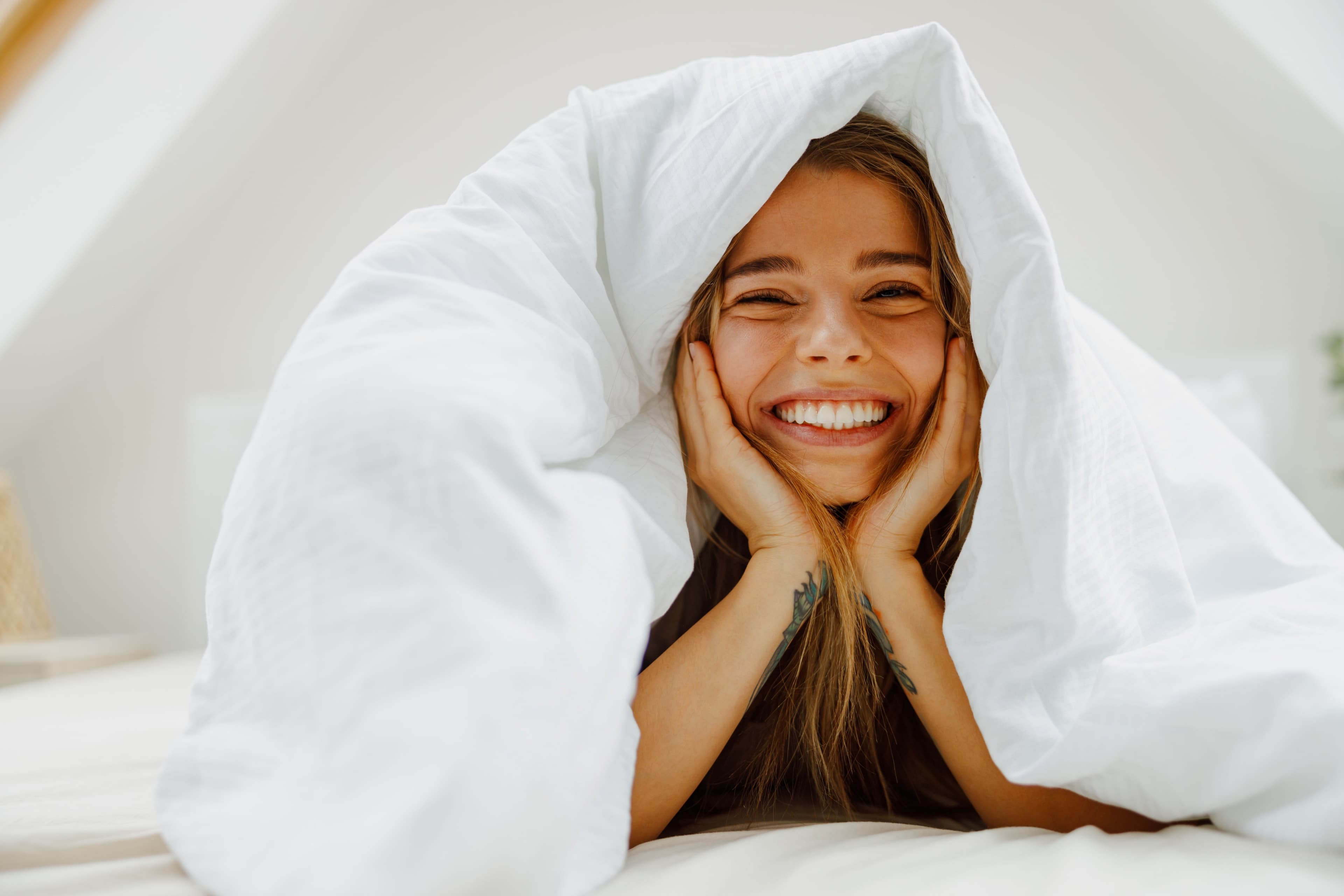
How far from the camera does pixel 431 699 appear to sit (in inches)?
16.7

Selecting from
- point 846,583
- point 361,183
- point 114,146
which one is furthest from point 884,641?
A: point 361,183

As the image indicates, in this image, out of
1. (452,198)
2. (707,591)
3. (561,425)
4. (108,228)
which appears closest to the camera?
(561,425)

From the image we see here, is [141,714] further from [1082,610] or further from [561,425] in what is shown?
[1082,610]

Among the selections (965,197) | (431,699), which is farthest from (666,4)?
(431,699)

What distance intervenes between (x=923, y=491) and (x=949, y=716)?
19 centimetres

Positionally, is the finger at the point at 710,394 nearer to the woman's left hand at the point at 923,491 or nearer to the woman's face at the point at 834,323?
the woman's face at the point at 834,323

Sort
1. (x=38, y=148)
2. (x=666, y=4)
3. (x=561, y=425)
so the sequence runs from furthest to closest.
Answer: (x=666, y=4) < (x=38, y=148) < (x=561, y=425)

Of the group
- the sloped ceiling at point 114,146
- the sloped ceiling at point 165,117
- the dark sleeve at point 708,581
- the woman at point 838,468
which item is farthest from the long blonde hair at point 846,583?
the sloped ceiling at point 114,146

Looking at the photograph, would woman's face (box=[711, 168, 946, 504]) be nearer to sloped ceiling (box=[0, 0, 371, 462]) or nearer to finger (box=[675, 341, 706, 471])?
finger (box=[675, 341, 706, 471])

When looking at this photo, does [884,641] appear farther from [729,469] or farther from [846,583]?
[729,469]

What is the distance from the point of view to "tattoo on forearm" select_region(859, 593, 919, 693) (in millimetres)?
774

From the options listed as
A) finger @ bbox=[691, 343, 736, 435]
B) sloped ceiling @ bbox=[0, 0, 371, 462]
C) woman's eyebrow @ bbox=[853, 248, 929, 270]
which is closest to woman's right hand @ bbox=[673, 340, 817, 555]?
finger @ bbox=[691, 343, 736, 435]

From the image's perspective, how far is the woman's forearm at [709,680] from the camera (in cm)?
70

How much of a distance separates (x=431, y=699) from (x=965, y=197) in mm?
544
